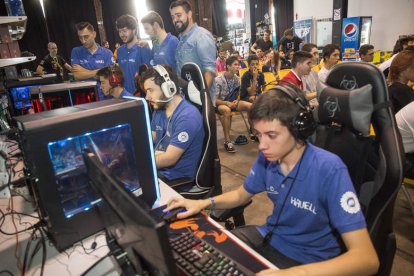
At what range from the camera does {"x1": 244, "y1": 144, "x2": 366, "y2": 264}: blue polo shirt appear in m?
0.87

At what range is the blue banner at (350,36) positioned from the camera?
7121mm

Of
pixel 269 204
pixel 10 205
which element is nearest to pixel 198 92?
pixel 10 205

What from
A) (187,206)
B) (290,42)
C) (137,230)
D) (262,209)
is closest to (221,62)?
(290,42)

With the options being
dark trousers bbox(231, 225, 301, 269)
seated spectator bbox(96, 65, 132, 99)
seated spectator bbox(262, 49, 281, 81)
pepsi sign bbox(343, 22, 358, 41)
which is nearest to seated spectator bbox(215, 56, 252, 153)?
seated spectator bbox(96, 65, 132, 99)

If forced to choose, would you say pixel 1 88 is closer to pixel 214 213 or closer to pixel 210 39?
pixel 210 39

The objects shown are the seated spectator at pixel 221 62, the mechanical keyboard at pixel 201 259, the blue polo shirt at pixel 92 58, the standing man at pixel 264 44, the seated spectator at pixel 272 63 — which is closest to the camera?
the mechanical keyboard at pixel 201 259

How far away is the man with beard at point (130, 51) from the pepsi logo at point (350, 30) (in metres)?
5.95

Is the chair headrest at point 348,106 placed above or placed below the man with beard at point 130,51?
below

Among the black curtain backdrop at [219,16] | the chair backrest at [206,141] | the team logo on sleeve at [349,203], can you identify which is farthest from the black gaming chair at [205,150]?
the black curtain backdrop at [219,16]

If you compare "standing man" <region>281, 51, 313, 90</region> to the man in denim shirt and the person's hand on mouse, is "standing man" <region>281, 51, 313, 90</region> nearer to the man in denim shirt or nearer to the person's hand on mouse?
the man in denim shirt

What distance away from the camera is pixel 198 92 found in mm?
1692

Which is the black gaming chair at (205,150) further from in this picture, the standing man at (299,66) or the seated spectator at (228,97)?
the seated spectator at (228,97)

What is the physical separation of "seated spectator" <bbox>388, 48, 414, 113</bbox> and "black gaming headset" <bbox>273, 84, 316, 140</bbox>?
1.51m

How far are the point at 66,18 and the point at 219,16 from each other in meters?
5.10
